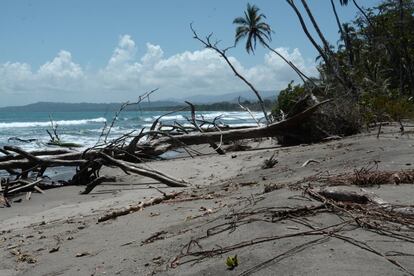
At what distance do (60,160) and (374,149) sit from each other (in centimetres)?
618

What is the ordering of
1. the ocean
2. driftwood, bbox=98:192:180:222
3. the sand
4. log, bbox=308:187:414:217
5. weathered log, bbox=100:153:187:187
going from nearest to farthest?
the sand, log, bbox=308:187:414:217, driftwood, bbox=98:192:180:222, weathered log, bbox=100:153:187:187, the ocean

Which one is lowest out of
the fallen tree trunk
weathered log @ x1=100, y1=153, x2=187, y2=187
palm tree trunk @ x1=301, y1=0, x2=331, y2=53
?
weathered log @ x1=100, y1=153, x2=187, y2=187

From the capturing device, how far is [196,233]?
3916 millimetres

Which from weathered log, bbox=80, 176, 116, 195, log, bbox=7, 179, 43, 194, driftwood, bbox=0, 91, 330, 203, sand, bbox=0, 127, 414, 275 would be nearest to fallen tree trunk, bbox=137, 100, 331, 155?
driftwood, bbox=0, 91, 330, 203

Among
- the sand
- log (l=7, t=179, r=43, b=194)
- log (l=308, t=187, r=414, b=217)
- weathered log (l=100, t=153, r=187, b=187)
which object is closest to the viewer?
the sand

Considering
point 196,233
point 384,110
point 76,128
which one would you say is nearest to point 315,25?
point 384,110

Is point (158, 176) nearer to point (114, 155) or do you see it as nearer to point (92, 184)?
point (92, 184)

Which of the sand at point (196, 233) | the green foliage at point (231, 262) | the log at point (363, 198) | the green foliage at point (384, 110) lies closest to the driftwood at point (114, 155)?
the sand at point (196, 233)

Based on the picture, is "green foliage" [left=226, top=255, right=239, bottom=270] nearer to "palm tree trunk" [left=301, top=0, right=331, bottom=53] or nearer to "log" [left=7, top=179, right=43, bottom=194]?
"log" [left=7, top=179, right=43, bottom=194]

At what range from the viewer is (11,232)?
20.1ft

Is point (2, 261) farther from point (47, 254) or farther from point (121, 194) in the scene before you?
point (121, 194)

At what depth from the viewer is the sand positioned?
9.62 ft

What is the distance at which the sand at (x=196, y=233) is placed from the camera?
293cm

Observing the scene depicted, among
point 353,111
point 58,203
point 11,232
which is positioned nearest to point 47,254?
point 11,232
